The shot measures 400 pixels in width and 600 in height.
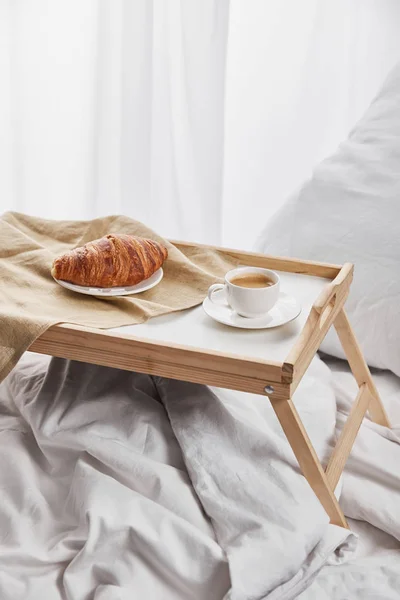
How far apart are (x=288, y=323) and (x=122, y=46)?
1.26 m

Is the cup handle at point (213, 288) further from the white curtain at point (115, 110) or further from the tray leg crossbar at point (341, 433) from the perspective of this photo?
the white curtain at point (115, 110)

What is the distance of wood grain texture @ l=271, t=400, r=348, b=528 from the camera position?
3.43 feet

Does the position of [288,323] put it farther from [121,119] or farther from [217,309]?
[121,119]

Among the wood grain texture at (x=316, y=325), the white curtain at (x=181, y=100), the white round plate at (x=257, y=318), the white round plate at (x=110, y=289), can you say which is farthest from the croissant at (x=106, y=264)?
the white curtain at (x=181, y=100)

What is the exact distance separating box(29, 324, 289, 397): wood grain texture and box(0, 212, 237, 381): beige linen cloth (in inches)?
1.2

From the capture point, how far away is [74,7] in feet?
7.20

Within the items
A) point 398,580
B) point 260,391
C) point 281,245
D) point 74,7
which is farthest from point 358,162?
point 74,7

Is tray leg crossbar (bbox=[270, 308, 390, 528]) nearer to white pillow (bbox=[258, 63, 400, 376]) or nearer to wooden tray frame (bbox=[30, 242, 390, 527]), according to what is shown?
wooden tray frame (bbox=[30, 242, 390, 527])

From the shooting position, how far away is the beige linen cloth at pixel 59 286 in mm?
1105

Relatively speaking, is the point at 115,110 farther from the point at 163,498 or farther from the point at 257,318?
the point at 163,498

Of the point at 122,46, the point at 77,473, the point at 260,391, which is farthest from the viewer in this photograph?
the point at 122,46

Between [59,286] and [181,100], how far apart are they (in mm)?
1064

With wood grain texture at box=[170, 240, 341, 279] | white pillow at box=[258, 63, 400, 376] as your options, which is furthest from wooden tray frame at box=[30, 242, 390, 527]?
white pillow at box=[258, 63, 400, 376]

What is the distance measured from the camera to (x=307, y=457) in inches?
42.2
